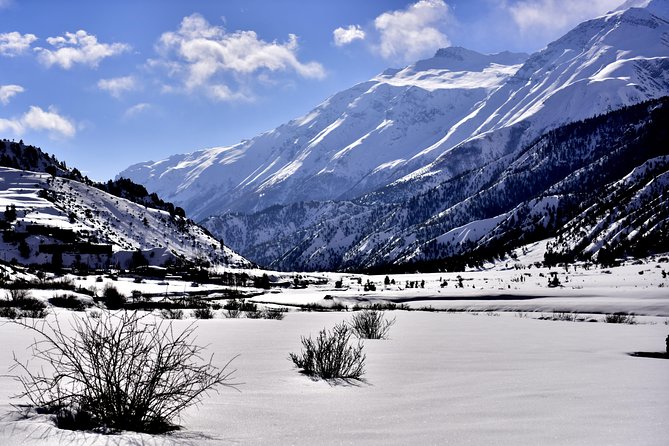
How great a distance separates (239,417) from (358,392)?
213cm

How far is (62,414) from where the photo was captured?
4199 mm

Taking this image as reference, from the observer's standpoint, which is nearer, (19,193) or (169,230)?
(19,193)

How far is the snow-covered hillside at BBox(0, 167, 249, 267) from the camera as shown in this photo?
11706cm

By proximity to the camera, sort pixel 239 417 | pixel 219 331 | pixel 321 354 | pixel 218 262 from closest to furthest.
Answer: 1. pixel 239 417
2. pixel 321 354
3. pixel 219 331
4. pixel 218 262

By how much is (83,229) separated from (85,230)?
0.80 m

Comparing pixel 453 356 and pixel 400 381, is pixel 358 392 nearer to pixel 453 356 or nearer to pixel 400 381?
pixel 400 381

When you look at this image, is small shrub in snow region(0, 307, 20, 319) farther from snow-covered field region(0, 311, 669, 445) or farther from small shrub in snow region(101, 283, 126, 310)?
small shrub in snow region(101, 283, 126, 310)

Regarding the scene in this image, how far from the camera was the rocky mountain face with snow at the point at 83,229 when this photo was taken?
4599 inches

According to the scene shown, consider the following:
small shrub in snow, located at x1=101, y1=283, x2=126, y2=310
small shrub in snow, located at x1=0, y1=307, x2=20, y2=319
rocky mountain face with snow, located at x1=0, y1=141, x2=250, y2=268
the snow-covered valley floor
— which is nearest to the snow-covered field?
the snow-covered valley floor

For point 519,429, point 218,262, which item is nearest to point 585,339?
point 519,429

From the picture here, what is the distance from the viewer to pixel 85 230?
5620 inches

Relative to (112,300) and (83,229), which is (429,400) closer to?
(112,300)

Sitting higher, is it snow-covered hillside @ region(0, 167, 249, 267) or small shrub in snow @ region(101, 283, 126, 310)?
snow-covered hillside @ region(0, 167, 249, 267)

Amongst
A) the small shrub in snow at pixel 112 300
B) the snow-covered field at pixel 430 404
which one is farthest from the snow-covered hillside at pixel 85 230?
the snow-covered field at pixel 430 404
